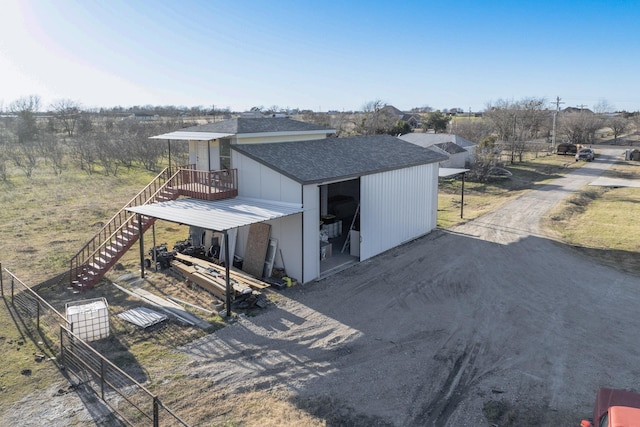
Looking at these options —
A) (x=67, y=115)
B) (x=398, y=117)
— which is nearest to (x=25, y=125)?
(x=67, y=115)

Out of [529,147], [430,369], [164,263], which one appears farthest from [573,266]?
[529,147]

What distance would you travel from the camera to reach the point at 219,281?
13.2 meters

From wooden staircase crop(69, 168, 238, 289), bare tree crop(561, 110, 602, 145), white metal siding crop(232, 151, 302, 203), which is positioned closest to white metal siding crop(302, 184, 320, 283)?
white metal siding crop(232, 151, 302, 203)

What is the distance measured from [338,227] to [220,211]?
6973 millimetres

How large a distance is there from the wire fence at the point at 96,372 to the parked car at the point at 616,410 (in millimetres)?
5701

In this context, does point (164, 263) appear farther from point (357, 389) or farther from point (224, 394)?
point (357, 389)

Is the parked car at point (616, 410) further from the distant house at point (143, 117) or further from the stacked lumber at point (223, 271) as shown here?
the distant house at point (143, 117)

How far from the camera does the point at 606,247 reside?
18250 millimetres

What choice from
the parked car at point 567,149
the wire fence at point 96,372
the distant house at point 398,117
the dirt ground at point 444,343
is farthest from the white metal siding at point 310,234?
the parked car at point 567,149

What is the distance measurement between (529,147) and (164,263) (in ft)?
164

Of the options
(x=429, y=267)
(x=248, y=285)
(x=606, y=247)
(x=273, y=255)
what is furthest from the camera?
(x=606, y=247)

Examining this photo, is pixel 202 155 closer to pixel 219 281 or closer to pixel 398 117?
pixel 219 281

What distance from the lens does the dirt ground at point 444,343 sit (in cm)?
833

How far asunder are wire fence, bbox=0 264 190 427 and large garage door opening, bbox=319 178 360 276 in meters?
7.38
